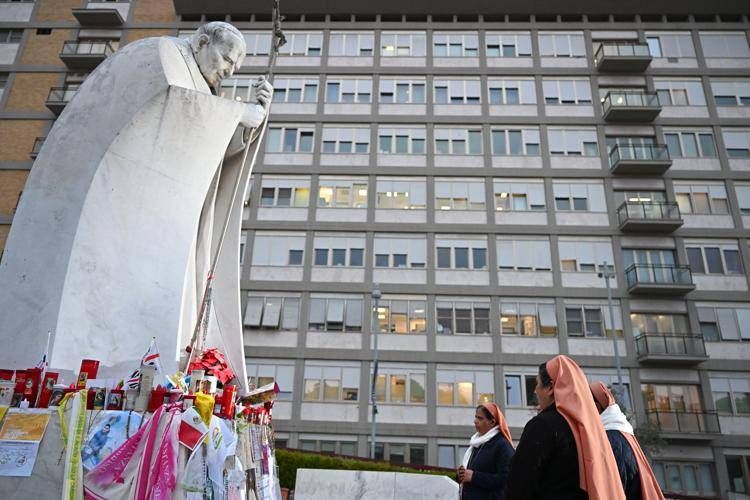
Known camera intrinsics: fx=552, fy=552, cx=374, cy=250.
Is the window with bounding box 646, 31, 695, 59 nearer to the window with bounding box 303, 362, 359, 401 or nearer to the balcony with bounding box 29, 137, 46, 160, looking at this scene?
the window with bounding box 303, 362, 359, 401

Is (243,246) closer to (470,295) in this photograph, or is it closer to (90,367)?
(470,295)

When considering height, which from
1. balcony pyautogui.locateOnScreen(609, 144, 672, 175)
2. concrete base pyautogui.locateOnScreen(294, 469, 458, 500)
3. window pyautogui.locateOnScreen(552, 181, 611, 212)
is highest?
balcony pyautogui.locateOnScreen(609, 144, 672, 175)

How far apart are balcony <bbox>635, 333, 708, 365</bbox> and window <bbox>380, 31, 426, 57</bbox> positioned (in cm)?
1986

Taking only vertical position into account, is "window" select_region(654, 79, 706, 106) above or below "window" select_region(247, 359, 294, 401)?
above

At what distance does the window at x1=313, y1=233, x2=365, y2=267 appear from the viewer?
93.5 feet

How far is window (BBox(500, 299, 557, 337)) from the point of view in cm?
2688

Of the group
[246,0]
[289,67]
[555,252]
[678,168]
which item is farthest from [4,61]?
[678,168]

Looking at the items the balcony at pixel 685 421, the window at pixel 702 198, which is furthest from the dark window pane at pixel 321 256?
the window at pixel 702 198

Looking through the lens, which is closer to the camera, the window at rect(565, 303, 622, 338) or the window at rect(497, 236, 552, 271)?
the window at rect(565, 303, 622, 338)

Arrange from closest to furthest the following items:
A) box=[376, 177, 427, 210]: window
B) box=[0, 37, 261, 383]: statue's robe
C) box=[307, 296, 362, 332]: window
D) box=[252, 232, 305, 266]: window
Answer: box=[0, 37, 261, 383]: statue's robe < box=[307, 296, 362, 332]: window < box=[252, 232, 305, 266]: window < box=[376, 177, 427, 210]: window

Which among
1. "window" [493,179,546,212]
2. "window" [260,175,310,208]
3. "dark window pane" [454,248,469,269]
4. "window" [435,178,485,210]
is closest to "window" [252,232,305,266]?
"window" [260,175,310,208]

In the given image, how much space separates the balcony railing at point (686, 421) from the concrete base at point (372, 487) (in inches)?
792

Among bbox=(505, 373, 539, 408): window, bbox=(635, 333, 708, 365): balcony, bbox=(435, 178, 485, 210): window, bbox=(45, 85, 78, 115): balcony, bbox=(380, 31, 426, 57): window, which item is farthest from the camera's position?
bbox=(380, 31, 426, 57): window

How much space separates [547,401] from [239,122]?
4.24 meters
